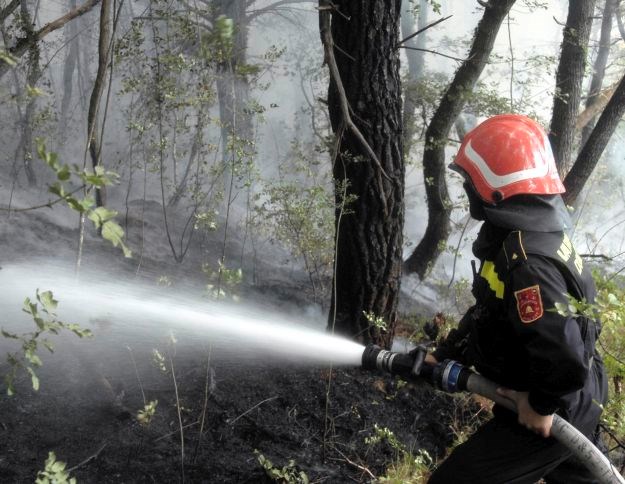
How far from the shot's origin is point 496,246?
254 centimetres

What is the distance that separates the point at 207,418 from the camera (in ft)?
11.1

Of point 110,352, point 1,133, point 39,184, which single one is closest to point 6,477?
point 110,352

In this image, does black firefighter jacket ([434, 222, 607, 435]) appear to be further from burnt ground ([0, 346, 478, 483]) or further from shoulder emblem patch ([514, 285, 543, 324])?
burnt ground ([0, 346, 478, 483])

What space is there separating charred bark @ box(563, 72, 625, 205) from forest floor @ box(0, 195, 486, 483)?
375cm

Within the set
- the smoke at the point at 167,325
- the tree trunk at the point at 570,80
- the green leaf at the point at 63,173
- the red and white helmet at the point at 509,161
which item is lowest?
the smoke at the point at 167,325

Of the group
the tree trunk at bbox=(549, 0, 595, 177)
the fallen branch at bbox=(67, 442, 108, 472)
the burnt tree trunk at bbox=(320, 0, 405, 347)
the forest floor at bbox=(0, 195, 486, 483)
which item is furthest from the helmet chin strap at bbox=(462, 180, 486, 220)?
→ the tree trunk at bbox=(549, 0, 595, 177)

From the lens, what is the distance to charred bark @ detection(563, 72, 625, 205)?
654cm

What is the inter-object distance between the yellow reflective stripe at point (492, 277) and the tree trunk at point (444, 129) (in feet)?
11.8

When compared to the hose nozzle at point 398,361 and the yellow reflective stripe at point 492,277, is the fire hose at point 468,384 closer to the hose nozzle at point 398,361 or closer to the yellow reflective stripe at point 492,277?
the hose nozzle at point 398,361

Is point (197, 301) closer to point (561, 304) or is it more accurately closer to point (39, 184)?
point (561, 304)

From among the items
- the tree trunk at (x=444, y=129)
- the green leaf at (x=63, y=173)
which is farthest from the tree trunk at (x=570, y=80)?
the green leaf at (x=63, y=173)

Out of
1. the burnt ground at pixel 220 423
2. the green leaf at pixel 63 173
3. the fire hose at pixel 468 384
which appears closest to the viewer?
the green leaf at pixel 63 173

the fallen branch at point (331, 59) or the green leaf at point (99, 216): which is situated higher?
the fallen branch at point (331, 59)

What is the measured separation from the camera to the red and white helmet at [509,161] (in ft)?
7.95
